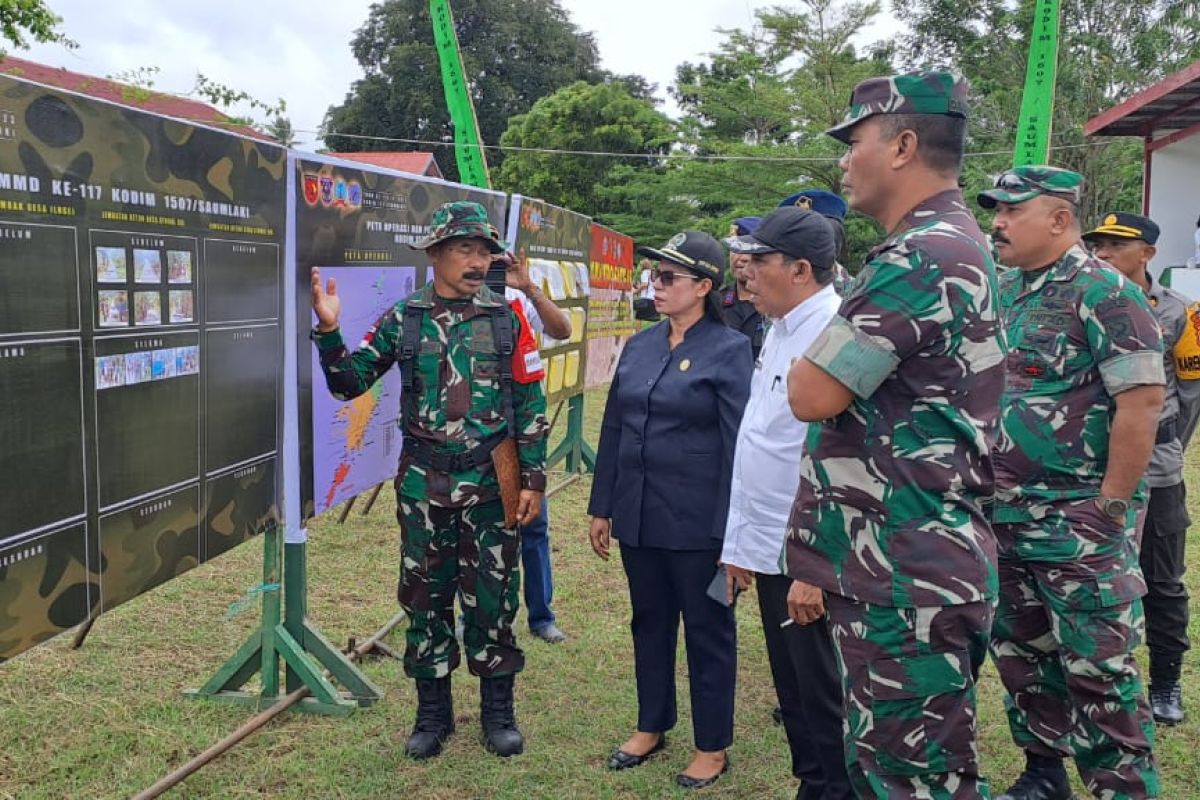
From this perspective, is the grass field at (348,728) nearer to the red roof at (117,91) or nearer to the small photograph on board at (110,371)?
the small photograph on board at (110,371)

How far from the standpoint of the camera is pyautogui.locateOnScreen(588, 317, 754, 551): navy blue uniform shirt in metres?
3.29

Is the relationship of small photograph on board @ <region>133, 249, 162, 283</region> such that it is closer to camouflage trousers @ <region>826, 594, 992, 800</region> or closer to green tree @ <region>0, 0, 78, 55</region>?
camouflage trousers @ <region>826, 594, 992, 800</region>

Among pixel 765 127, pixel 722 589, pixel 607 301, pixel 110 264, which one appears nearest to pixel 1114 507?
pixel 722 589

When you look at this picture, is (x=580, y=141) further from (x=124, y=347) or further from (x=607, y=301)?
(x=124, y=347)

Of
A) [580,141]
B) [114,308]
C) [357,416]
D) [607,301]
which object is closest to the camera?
[114,308]

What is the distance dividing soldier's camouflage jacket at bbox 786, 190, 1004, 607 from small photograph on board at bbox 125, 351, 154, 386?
6.00ft

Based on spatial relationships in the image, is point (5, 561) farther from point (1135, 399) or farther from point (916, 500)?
point (1135, 399)

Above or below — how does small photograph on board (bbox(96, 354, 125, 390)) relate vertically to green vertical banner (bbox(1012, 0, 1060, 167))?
below

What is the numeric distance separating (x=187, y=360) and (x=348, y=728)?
160 cm

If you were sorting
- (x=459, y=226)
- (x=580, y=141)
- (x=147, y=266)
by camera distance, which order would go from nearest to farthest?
(x=147, y=266), (x=459, y=226), (x=580, y=141)

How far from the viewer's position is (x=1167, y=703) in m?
3.94

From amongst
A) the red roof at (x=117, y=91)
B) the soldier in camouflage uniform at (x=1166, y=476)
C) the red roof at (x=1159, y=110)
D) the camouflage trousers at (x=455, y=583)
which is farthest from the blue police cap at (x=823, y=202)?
the red roof at (x=1159, y=110)

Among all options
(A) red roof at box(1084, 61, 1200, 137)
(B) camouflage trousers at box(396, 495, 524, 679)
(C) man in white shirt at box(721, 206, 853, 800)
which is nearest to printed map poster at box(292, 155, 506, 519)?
(B) camouflage trousers at box(396, 495, 524, 679)

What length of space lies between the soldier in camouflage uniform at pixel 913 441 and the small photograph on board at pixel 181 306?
1.81m
